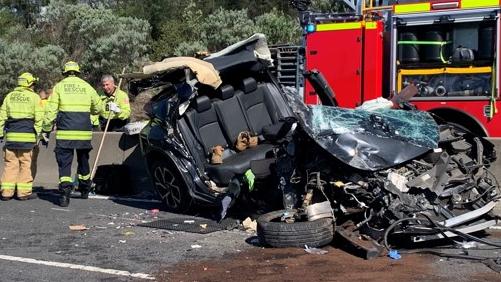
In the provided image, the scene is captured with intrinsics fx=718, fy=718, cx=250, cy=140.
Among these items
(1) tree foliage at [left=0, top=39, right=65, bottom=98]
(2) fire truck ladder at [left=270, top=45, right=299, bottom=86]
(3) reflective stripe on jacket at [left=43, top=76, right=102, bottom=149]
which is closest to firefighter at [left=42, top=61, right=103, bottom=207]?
(3) reflective stripe on jacket at [left=43, top=76, right=102, bottom=149]

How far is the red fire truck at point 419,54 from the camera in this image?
9.84m

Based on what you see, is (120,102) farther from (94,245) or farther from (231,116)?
(94,245)

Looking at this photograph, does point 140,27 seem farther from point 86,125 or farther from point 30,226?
point 30,226

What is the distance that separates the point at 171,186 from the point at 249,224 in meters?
1.25

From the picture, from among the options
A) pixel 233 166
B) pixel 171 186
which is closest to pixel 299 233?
pixel 233 166

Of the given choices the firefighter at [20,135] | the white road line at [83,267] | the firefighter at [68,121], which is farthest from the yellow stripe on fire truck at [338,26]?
the white road line at [83,267]

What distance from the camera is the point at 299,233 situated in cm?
622

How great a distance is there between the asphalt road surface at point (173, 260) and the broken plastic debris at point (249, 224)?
0.34 feet

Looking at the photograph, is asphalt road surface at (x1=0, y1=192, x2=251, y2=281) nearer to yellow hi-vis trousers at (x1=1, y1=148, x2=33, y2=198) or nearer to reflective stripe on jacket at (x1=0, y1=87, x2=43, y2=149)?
yellow hi-vis trousers at (x1=1, y1=148, x2=33, y2=198)

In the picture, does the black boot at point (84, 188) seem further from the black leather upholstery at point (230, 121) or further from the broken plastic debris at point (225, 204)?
the broken plastic debris at point (225, 204)

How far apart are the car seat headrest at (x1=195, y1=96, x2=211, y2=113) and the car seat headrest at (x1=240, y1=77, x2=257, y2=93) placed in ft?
1.74

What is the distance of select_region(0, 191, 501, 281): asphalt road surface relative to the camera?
5520 millimetres

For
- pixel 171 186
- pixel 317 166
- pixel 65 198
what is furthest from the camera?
pixel 65 198

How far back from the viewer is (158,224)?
7.61 meters
